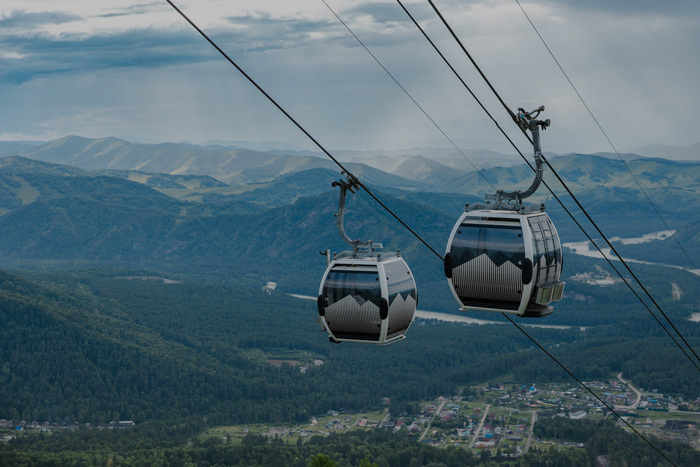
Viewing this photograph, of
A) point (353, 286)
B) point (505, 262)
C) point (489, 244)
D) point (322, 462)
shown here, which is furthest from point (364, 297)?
point (322, 462)

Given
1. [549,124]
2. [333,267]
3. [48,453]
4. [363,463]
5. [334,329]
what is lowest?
[48,453]

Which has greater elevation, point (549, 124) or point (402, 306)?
point (549, 124)

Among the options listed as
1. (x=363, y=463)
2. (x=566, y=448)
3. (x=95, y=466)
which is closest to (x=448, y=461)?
(x=566, y=448)

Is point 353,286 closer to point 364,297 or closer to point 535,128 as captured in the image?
point 364,297

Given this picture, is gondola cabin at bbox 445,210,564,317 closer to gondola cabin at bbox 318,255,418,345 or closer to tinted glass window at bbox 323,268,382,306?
gondola cabin at bbox 318,255,418,345

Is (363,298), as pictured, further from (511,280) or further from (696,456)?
(696,456)

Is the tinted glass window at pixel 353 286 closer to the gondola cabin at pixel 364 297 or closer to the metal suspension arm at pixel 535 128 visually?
the gondola cabin at pixel 364 297

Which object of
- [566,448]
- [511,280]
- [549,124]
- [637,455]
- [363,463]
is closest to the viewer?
[549,124]
